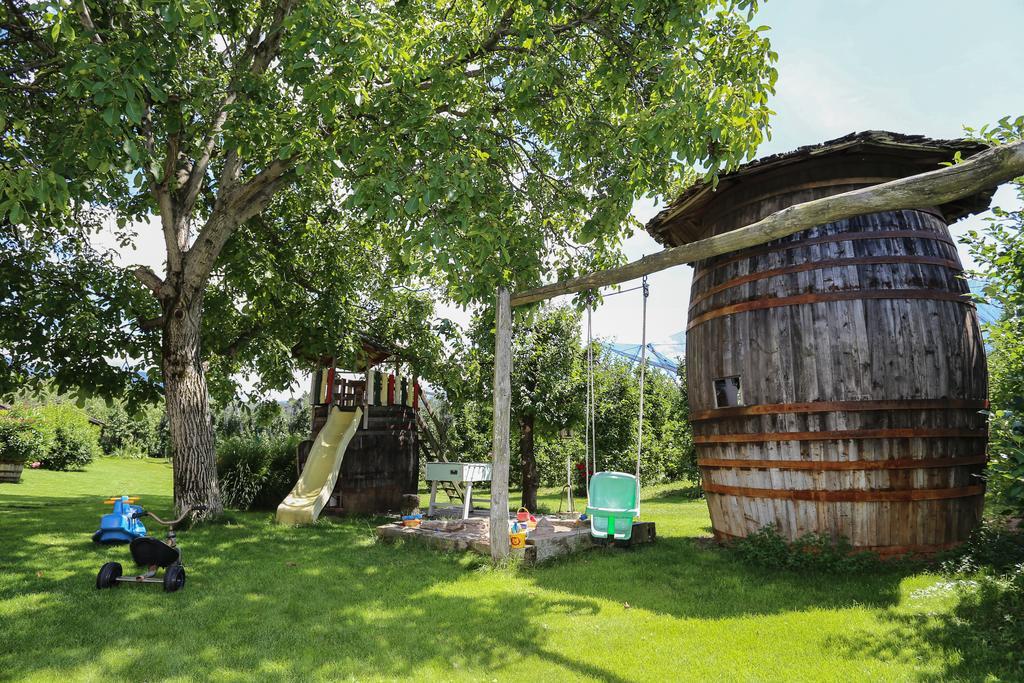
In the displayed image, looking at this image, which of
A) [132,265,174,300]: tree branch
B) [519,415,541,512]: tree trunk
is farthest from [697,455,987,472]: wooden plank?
[132,265,174,300]: tree branch

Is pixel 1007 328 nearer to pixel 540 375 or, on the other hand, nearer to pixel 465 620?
pixel 465 620

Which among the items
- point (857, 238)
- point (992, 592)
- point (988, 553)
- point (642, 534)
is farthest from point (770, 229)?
point (642, 534)

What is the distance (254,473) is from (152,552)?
7.70 m

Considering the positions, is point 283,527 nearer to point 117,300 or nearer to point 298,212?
point 117,300

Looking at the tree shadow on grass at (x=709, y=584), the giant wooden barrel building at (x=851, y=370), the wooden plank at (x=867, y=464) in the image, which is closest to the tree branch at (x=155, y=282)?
the tree shadow on grass at (x=709, y=584)

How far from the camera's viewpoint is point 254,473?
1269 centimetres

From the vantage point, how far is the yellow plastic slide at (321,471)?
1007 cm

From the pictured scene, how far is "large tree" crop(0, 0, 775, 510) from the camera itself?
5.74 m

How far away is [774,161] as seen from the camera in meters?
6.24

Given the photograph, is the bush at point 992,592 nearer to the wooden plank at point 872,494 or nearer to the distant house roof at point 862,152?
the wooden plank at point 872,494

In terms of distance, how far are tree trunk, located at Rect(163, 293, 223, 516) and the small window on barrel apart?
7319 millimetres

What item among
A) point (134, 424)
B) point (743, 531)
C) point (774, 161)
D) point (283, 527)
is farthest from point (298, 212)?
point (134, 424)

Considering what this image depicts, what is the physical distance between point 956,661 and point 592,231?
507 centimetres

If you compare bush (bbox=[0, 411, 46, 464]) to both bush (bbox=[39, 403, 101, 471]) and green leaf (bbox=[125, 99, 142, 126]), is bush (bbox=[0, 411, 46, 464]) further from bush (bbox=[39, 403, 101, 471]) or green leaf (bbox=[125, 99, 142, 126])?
green leaf (bbox=[125, 99, 142, 126])
